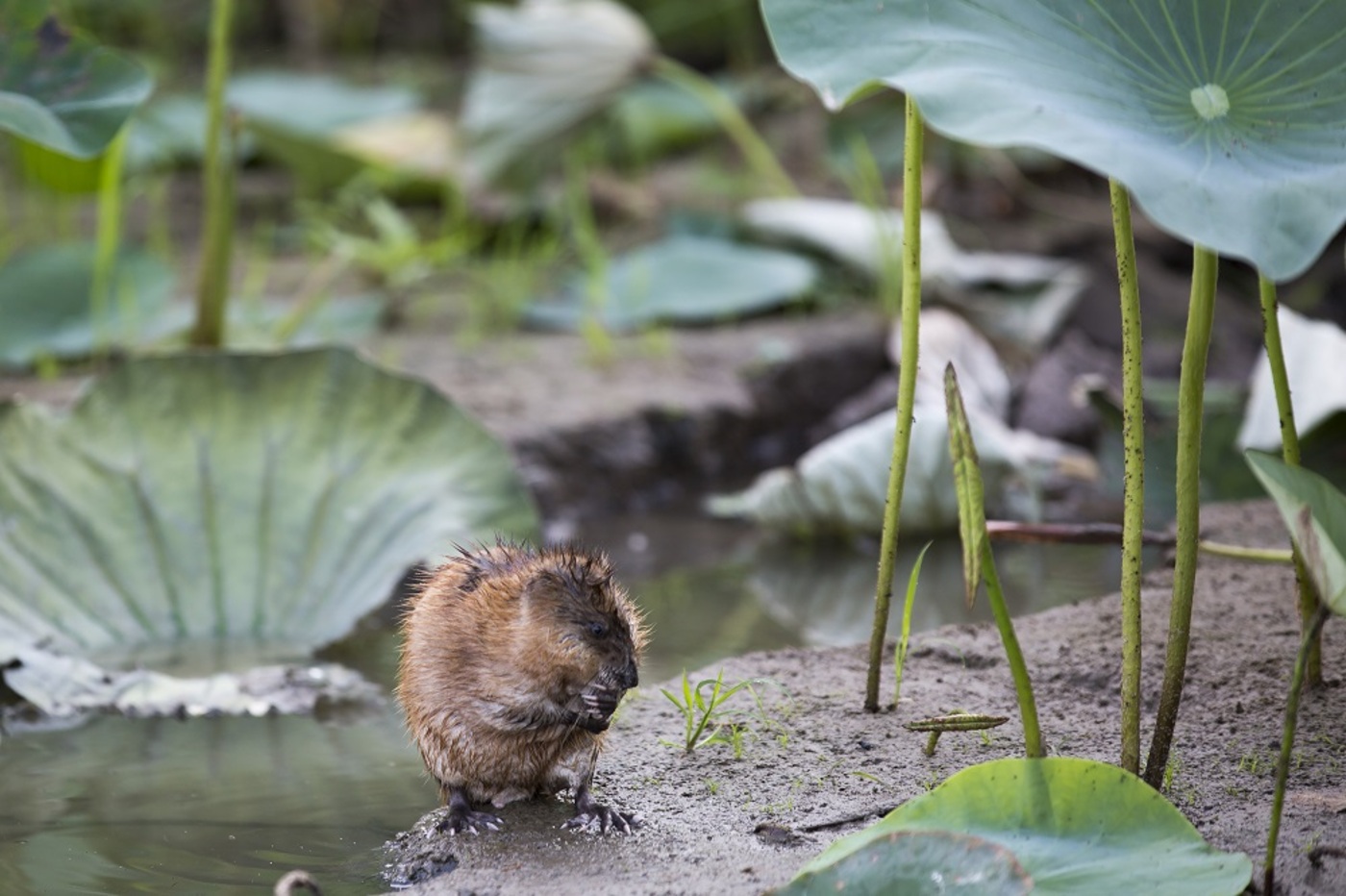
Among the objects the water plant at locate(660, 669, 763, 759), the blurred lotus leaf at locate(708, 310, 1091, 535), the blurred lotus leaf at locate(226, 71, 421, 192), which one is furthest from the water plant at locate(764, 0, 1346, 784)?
the blurred lotus leaf at locate(226, 71, 421, 192)

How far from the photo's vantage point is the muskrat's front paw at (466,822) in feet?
7.15

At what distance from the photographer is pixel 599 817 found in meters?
2.14

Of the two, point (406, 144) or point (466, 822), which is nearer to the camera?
point (466, 822)

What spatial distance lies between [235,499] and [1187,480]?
2274mm

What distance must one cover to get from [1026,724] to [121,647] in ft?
7.04

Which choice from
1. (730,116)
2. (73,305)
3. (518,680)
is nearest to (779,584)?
(518,680)

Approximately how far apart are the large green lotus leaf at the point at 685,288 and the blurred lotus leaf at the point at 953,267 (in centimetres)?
18

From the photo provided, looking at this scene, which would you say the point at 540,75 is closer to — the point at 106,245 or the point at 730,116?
the point at 730,116

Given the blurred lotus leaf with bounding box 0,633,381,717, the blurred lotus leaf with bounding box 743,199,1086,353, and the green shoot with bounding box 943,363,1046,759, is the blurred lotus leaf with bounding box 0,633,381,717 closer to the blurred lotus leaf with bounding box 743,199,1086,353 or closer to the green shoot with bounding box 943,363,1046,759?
the green shoot with bounding box 943,363,1046,759

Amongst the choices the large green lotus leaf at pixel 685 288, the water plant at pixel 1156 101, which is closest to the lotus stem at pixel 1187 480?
the water plant at pixel 1156 101

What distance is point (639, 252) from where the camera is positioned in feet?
20.2

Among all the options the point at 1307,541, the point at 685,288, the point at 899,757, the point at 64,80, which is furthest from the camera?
the point at 685,288

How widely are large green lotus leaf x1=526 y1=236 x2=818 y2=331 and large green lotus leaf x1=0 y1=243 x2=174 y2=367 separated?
4.56 ft

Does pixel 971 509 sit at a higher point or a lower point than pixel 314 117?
higher
